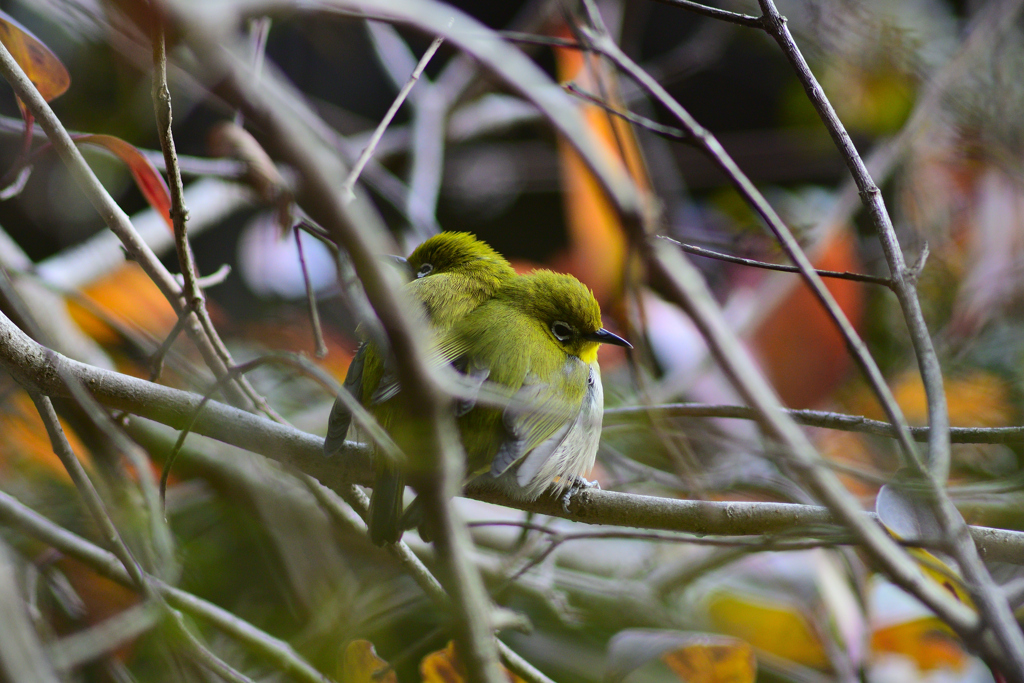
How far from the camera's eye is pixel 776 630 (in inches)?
84.0

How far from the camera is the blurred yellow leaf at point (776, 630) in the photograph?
6.94ft

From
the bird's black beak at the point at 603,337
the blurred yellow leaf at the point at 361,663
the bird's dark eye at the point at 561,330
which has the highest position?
the bird's dark eye at the point at 561,330

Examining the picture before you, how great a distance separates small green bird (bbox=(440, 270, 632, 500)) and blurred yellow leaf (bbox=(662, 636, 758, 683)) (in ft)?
1.29

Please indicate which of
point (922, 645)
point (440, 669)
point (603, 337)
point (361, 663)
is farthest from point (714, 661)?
point (922, 645)

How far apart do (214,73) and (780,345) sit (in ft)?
7.87

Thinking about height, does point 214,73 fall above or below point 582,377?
above

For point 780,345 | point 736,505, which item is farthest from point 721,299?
point 736,505

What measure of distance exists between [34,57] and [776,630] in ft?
7.46

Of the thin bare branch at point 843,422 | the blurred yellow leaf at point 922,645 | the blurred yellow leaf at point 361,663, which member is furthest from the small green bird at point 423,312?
the blurred yellow leaf at point 922,645

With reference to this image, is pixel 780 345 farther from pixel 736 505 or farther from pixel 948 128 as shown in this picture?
pixel 736 505

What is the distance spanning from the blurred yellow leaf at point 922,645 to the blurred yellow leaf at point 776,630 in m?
0.17

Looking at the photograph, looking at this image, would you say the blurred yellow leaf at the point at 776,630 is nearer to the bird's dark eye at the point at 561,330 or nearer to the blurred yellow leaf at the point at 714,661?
the blurred yellow leaf at the point at 714,661

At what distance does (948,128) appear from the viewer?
9.61ft

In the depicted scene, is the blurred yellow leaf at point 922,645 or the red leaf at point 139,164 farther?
the blurred yellow leaf at point 922,645
